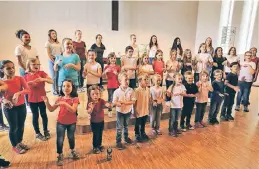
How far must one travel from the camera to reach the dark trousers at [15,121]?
2.34 m

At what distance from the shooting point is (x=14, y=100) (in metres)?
2.29

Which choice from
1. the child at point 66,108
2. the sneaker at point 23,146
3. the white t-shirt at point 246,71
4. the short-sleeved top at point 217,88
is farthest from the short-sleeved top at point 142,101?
the white t-shirt at point 246,71

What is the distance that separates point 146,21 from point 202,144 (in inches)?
173

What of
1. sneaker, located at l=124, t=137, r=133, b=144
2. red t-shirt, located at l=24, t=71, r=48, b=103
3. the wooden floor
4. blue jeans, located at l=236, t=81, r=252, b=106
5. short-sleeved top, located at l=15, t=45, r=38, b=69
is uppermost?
short-sleeved top, located at l=15, t=45, r=38, b=69

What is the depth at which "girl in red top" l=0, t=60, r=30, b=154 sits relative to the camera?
2.26 m

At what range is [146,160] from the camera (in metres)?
2.50

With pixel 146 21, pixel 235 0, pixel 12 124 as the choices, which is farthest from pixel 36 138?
pixel 235 0

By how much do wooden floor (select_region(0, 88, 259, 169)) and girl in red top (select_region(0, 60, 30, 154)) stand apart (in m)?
0.26

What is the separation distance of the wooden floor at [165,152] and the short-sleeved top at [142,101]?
1.51 feet

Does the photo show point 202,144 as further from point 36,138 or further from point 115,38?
point 115,38

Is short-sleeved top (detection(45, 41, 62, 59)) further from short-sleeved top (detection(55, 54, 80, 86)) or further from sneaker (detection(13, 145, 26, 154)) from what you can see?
sneaker (detection(13, 145, 26, 154))

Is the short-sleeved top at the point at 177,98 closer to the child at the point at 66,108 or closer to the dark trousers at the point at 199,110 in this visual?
the dark trousers at the point at 199,110

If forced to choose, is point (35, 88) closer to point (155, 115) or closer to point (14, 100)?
point (14, 100)

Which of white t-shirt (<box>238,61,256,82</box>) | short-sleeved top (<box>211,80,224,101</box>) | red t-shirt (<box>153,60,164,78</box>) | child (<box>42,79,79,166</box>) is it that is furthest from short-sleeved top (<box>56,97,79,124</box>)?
white t-shirt (<box>238,61,256,82</box>)
